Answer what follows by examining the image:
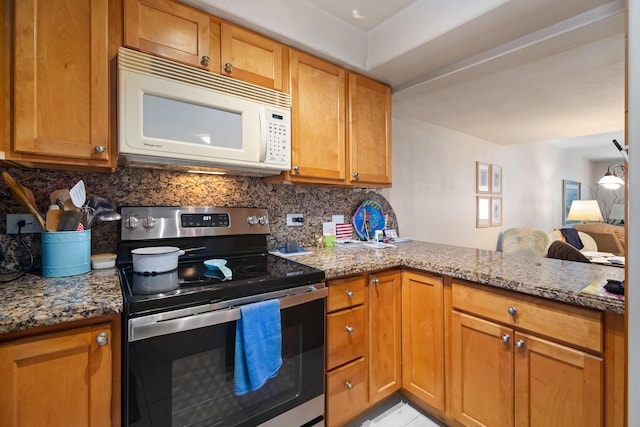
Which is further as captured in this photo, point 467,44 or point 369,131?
point 369,131

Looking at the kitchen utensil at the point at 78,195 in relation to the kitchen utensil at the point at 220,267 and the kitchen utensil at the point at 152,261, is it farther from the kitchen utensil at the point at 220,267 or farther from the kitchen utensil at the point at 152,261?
the kitchen utensil at the point at 220,267

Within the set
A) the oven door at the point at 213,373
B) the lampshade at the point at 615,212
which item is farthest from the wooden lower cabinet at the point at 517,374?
the lampshade at the point at 615,212

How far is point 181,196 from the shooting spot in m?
1.61

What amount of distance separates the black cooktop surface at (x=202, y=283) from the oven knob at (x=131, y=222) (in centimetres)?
19

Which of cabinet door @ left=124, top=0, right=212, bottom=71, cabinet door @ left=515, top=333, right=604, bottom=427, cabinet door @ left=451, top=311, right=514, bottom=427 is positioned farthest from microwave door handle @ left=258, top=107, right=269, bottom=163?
cabinet door @ left=515, top=333, right=604, bottom=427

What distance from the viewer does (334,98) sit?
6.18 feet

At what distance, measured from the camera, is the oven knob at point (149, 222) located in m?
1.45

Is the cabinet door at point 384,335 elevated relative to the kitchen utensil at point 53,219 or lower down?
lower down

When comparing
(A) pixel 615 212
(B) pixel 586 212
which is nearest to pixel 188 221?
(B) pixel 586 212

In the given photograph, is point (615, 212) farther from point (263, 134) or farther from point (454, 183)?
point (263, 134)

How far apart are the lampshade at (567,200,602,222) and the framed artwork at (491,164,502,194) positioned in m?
2.20

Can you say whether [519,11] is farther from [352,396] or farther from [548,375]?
[352,396]

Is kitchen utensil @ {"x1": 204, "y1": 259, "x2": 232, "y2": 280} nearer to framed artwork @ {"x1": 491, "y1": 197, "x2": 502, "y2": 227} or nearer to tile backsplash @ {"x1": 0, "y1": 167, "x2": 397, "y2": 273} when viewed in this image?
tile backsplash @ {"x1": 0, "y1": 167, "x2": 397, "y2": 273}

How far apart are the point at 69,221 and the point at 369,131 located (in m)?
1.74
